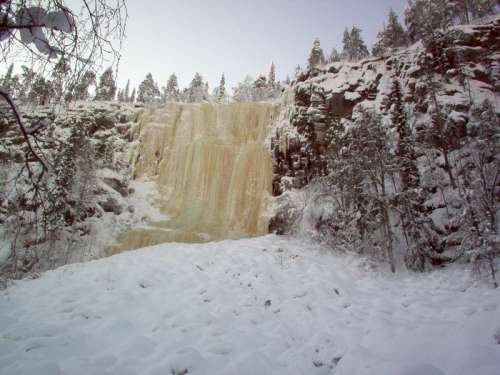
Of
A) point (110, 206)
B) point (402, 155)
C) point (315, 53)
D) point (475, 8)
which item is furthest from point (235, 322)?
point (475, 8)

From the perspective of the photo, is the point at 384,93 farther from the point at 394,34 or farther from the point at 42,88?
the point at 394,34

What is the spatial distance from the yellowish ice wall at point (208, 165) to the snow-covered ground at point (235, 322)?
6.32 m

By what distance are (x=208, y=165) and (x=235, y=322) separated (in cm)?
1192

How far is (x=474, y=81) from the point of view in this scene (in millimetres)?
15852

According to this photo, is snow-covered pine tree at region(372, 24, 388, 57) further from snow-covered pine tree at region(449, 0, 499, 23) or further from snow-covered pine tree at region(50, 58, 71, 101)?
snow-covered pine tree at region(50, 58, 71, 101)

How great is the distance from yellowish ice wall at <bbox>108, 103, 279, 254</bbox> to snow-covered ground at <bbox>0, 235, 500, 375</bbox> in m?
6.32

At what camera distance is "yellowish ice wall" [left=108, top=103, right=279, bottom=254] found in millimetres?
13539

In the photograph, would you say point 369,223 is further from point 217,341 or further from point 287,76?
point 287,76

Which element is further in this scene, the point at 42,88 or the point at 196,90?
the point at 196,90

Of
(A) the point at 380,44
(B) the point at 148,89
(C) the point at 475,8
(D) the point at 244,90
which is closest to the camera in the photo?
(A) the point at 380,44

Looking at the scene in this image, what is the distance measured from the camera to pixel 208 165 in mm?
15125

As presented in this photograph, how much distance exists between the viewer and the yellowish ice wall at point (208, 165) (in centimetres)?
1354

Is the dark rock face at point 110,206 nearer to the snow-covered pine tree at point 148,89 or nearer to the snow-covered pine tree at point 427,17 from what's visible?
the snow-covered pine tree at point 427,17

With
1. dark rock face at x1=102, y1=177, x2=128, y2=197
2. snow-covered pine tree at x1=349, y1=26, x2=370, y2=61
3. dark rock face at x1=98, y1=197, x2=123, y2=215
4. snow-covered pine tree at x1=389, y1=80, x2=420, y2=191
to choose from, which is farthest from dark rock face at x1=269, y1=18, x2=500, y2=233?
snow-covered pine tree at x1=349, y1=26, x2=370, y2=61
